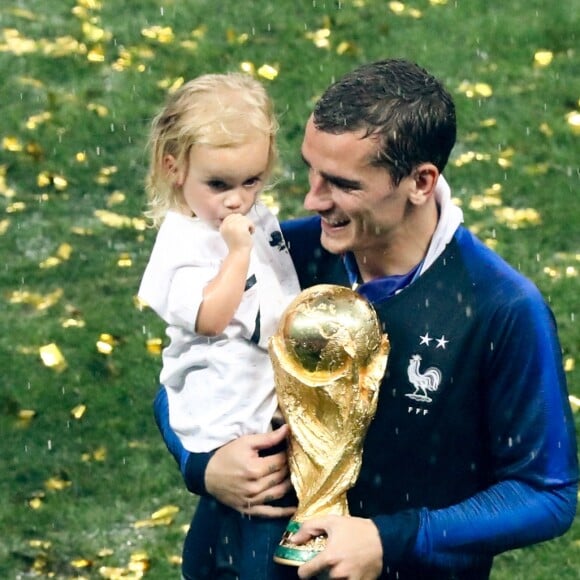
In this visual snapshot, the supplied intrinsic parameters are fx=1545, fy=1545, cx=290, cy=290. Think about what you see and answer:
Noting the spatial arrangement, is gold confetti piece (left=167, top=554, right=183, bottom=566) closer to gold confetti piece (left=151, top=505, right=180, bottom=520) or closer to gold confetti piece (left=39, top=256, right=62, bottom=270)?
gold confetti piece (left=151, top=505, right=180, bottom=520)

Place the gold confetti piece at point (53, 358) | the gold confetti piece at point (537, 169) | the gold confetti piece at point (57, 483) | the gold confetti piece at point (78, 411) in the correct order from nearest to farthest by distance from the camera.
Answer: the gold confetti piece at point (57, 483), the gold confetti piece at point (78, 411), the gold confetti piece at point (53, 358), the gold confetti piece at point (537, 169)

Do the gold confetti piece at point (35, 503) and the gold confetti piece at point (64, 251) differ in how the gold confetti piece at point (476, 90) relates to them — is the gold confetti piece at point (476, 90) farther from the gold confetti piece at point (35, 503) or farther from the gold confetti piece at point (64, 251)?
the gold confetti piece at point (35, 503)

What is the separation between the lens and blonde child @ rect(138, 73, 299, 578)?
381 centimetres

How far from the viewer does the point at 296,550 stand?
3.45m

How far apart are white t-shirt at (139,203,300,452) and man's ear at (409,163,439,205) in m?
0.52

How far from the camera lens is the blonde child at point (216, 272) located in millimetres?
3807

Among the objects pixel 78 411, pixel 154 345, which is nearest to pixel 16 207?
pixel 154 345

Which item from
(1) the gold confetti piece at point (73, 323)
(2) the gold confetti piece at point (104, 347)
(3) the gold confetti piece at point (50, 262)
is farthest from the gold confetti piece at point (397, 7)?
(2) the gold confetti piece at point (104, 347)

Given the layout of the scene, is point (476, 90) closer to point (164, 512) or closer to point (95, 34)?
point (95, 34)

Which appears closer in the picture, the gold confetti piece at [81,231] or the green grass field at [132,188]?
the green grass field at [132,188]

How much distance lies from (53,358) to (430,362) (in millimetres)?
4260

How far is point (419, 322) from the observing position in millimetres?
3564

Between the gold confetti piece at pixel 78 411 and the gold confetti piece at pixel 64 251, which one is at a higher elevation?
the gold confetti piece at pixel 78 411

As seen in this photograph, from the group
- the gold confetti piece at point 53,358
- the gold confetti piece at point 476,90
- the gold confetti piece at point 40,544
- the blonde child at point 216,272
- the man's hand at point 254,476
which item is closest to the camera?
the man's hand at point 254,476
